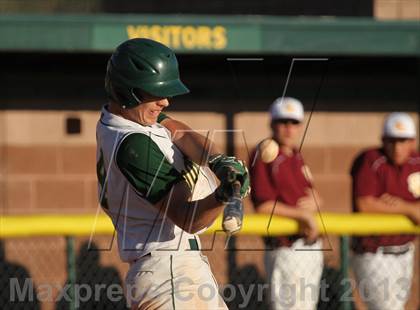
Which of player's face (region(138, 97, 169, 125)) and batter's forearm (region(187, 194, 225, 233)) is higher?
player's face (region(138, 97, 169, 125))

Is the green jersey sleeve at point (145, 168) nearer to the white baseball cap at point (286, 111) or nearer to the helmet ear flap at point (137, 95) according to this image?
the helmet ear flap at point (137, 95)

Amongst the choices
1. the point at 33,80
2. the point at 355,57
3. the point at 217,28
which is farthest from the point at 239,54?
the point at 33,80

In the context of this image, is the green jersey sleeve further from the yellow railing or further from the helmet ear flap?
the yellow railing

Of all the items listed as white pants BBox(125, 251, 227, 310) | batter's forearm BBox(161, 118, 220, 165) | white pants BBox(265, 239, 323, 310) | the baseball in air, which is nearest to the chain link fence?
white pants BBox(265, 239, 323, 310)

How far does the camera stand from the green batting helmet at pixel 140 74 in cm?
395

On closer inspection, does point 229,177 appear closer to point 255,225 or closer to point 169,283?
point 169,283

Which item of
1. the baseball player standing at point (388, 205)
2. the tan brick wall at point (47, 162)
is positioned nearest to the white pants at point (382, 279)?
the baseball player standing at point (388, 205)

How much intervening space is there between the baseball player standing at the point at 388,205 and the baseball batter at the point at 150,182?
2.76 m

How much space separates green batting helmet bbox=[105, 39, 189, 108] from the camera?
3.95m

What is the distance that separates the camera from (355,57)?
28.1 ft

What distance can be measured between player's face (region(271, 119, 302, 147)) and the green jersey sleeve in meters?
3.11

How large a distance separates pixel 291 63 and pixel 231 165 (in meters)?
5.09

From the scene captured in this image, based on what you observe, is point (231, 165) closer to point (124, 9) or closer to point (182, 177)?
point (182, 177)

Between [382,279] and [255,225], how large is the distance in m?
1.03
